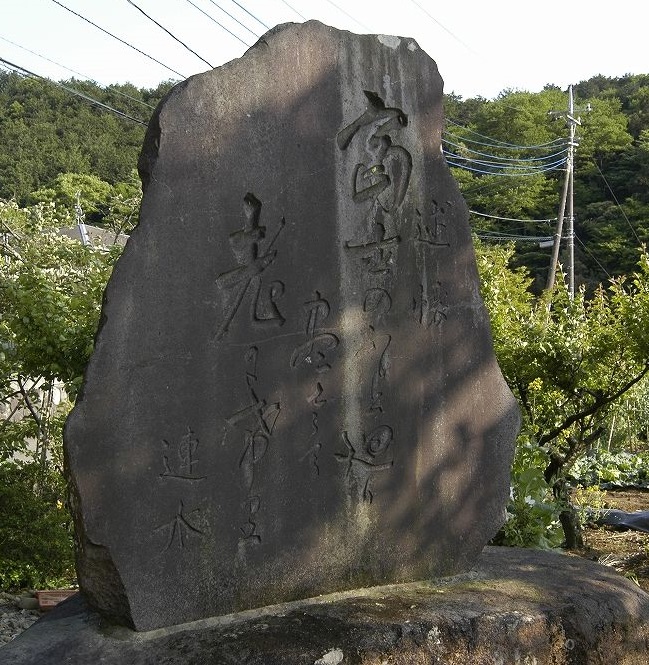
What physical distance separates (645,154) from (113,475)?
113 ft

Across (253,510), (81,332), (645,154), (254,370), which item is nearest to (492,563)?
(253,510)

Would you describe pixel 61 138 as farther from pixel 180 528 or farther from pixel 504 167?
pixel 180 528

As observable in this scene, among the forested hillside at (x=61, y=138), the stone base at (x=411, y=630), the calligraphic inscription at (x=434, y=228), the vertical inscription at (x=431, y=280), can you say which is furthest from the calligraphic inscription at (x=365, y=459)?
the forested hillside at (x=61, y=138)

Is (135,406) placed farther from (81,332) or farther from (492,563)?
(81,332)

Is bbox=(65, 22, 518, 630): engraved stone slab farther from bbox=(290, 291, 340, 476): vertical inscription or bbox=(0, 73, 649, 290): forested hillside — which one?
bbox=(0, 73, 649, 290): forested hillside

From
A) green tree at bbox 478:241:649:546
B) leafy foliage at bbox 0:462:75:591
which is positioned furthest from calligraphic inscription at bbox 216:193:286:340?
green tree at bbox 478:241:649:546

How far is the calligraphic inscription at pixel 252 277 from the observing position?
3.26 metres

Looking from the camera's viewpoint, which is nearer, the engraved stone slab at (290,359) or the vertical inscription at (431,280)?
the engraved stone slab at (290,359)

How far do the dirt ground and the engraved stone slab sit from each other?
3514mm

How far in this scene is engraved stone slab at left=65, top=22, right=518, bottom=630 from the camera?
307 centimetres

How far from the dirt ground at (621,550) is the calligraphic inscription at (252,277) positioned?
176 inches

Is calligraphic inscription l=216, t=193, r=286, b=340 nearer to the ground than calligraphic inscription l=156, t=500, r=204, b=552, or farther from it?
farther from it

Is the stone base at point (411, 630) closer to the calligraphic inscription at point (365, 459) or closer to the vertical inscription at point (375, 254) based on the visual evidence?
the calligraphic inscription at point (365, 459)

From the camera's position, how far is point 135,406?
3.04 m
